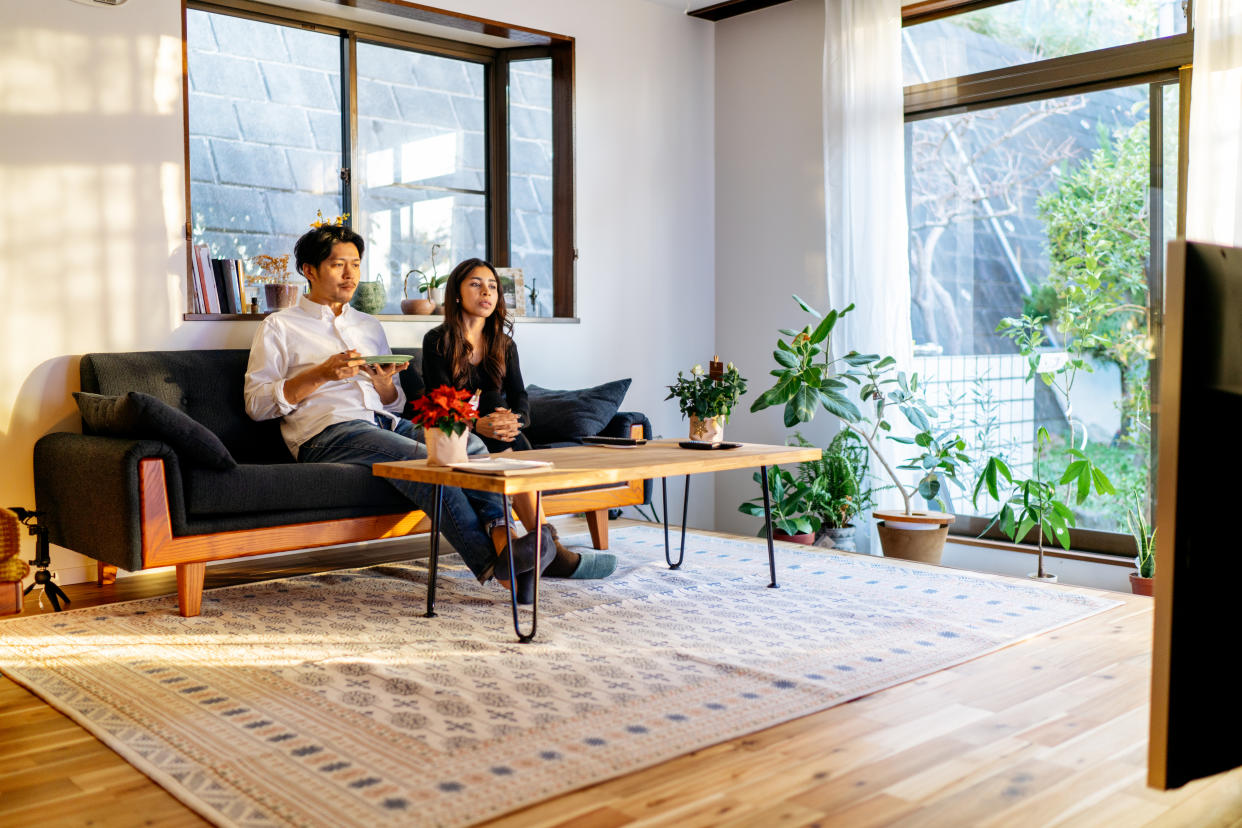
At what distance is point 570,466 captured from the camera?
299 centimetres

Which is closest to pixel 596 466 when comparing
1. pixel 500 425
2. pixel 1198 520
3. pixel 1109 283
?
pixel 500 425

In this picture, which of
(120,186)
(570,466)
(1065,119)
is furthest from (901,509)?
(120,186)

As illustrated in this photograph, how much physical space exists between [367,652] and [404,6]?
9.86ft

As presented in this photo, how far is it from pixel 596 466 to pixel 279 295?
6.38 ft

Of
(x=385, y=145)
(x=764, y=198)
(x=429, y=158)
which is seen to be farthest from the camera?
(x=764, y=198)

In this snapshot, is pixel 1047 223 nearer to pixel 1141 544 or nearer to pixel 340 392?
pixel 1141 544

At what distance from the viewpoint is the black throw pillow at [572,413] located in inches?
170

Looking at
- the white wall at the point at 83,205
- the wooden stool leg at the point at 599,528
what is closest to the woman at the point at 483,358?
the wooden stool leg at the point at 599,528

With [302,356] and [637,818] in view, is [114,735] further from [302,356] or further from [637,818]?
[302,356]

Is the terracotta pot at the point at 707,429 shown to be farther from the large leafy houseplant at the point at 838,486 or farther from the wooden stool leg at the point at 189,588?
the wooden stool leg at the point at 189,588

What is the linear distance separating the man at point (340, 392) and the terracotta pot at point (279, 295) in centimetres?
32

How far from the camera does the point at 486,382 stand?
388 centimetres

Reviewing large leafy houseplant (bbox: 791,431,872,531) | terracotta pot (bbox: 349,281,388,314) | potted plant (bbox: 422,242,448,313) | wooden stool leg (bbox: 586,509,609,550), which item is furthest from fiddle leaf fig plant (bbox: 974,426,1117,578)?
terracotta pot (bbox: 349,281,388,314)

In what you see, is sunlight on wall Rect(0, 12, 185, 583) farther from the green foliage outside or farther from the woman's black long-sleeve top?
the green foliage outside
